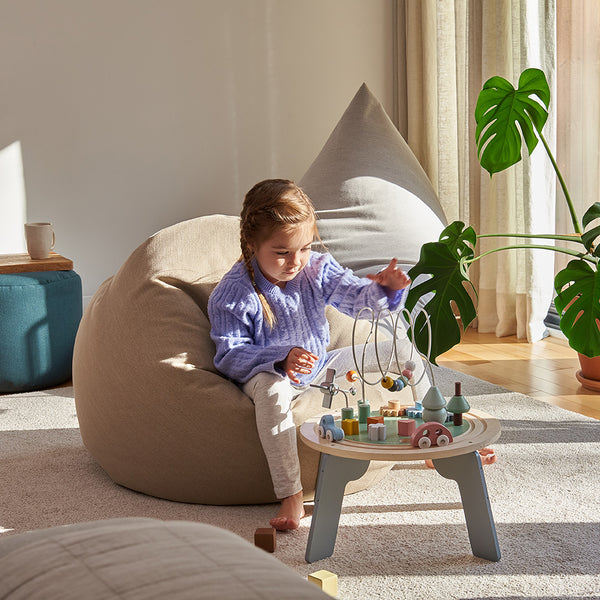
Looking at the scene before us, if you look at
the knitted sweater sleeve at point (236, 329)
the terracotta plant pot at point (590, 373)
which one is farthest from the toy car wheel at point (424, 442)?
the terracotta plant pot at point (590, 373)

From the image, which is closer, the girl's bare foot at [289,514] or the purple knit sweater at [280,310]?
the girl's bare foot at [289,514]

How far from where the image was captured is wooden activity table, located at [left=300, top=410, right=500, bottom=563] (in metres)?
1.60

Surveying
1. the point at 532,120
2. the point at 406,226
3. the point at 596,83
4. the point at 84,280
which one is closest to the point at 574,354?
the point at 406,226

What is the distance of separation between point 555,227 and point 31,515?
8.82 feet

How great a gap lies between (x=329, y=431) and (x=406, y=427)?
5.8 inches

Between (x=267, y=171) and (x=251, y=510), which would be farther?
(x=267, y=171)

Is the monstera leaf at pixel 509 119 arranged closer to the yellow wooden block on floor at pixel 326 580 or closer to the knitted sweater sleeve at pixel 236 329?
the knitted sweater sleeve at pixel 236 329

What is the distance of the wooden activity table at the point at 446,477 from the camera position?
5.24 ft

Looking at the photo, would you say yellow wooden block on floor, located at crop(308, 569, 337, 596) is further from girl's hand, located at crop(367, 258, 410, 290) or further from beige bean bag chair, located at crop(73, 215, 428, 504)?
girl's hand, located at crop(367, 258, 410, 290)

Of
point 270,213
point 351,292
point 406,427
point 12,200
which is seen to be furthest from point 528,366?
point 12,200

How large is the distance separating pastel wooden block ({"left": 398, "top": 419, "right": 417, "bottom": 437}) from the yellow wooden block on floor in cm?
29

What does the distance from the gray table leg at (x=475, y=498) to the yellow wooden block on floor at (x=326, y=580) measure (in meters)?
0.30

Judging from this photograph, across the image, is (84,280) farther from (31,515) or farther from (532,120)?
(532,120)

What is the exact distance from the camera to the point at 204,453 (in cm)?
194
